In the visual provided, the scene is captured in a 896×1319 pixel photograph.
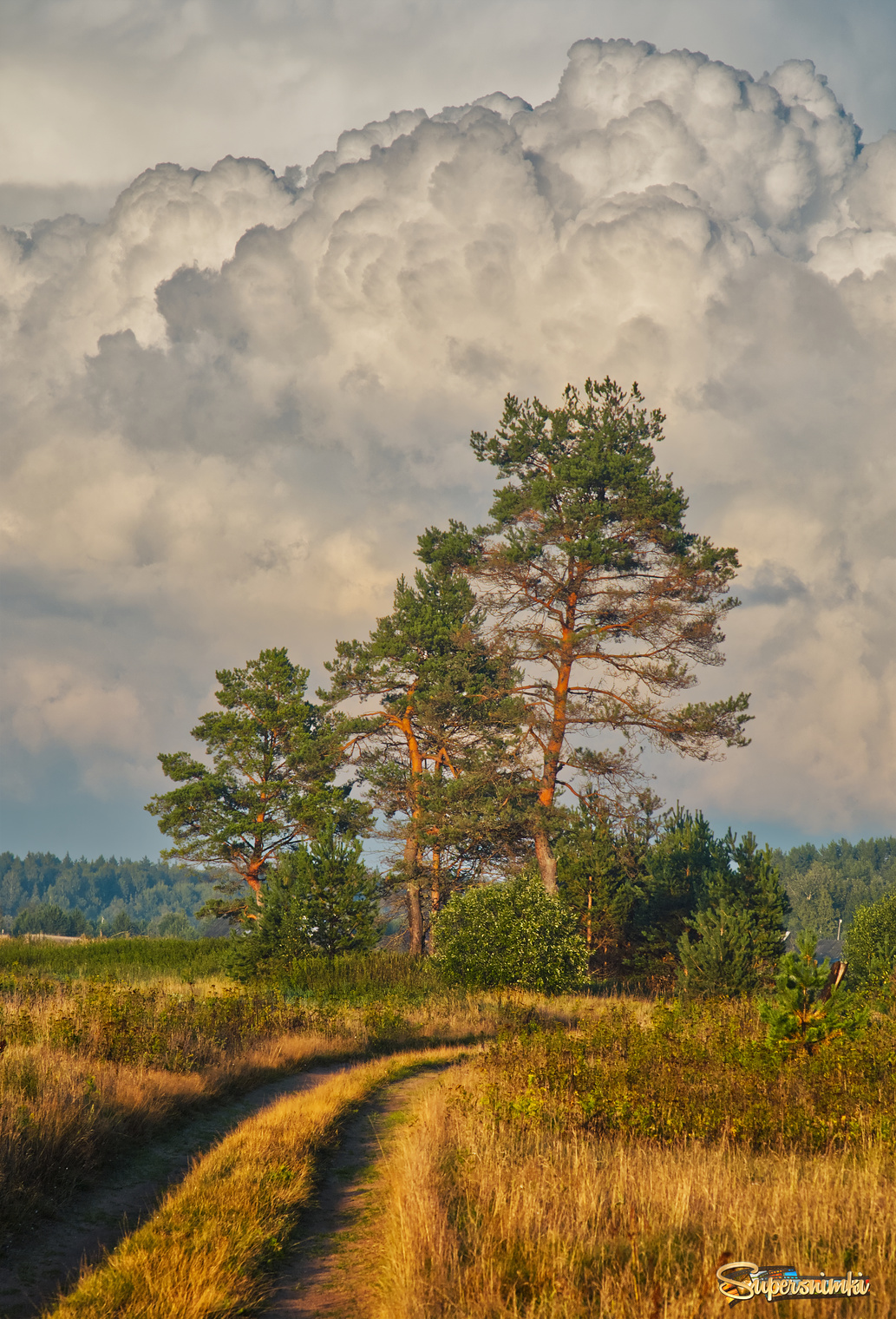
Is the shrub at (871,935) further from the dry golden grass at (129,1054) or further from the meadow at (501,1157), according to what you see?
the meadow at (501,1157)

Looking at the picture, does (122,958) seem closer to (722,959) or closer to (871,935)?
(722,959)

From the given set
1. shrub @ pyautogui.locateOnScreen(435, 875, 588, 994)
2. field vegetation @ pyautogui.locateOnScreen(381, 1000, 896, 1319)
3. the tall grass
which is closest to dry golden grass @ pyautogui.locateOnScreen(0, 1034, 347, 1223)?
field vegetation @ pyautogui.locateOnScreen(381, 1000, 896, 1319)

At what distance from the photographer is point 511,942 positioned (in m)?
25.0

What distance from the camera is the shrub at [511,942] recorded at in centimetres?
2480

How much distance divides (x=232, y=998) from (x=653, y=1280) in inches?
530

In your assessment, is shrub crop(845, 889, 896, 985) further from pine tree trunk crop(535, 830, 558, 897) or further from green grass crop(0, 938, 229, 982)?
green grass crop(0, 938, 229, 982)

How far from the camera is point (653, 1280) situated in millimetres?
5195

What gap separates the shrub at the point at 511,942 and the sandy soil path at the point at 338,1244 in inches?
568

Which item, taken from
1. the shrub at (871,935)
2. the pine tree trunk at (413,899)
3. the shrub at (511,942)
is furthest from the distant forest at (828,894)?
the shrub at (511,942)

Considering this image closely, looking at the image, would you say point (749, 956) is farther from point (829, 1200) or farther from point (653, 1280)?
point (653, 1280)

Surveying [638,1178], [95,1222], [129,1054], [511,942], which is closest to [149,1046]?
[129,1054]

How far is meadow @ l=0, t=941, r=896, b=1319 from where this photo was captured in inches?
211

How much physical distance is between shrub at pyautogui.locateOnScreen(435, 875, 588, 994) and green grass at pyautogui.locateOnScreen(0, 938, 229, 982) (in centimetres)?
745

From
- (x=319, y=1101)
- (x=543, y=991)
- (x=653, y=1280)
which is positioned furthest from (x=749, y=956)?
(x=653, y=1280)
